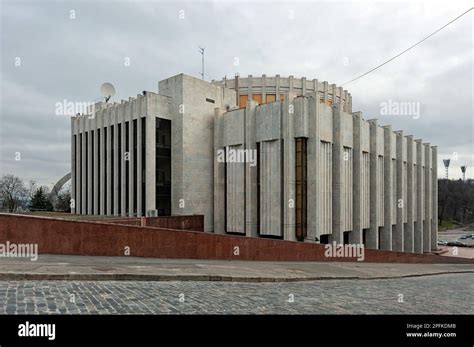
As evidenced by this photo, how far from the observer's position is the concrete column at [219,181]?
1092 inches

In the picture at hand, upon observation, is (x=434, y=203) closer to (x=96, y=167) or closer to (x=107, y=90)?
(x=96, y=167)

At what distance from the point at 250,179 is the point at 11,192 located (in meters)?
53.5

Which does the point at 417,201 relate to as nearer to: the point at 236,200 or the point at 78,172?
the point at 236,200

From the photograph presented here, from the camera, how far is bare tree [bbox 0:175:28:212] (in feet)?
183

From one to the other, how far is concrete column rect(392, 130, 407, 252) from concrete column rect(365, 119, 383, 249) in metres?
5.80

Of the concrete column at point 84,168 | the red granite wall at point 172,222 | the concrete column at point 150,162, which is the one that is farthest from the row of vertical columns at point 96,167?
the red granite wall at point 172,222

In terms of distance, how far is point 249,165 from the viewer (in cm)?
2564

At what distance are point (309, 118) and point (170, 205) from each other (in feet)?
46.5

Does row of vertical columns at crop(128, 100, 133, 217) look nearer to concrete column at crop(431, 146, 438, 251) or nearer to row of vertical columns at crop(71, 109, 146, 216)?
row of vertical columns at crop(71, 109, 146, 216)

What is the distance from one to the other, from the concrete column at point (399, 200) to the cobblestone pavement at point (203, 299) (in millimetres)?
27301

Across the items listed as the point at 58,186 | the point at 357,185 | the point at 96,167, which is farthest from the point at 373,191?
the point at 58,186

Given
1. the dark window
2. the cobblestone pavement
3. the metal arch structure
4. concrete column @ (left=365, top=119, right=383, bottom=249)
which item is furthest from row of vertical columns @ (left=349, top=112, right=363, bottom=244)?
the metal arch structure

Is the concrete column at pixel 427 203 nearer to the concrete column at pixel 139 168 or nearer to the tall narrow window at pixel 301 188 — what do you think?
the tall narrow window at pixel 301 188
